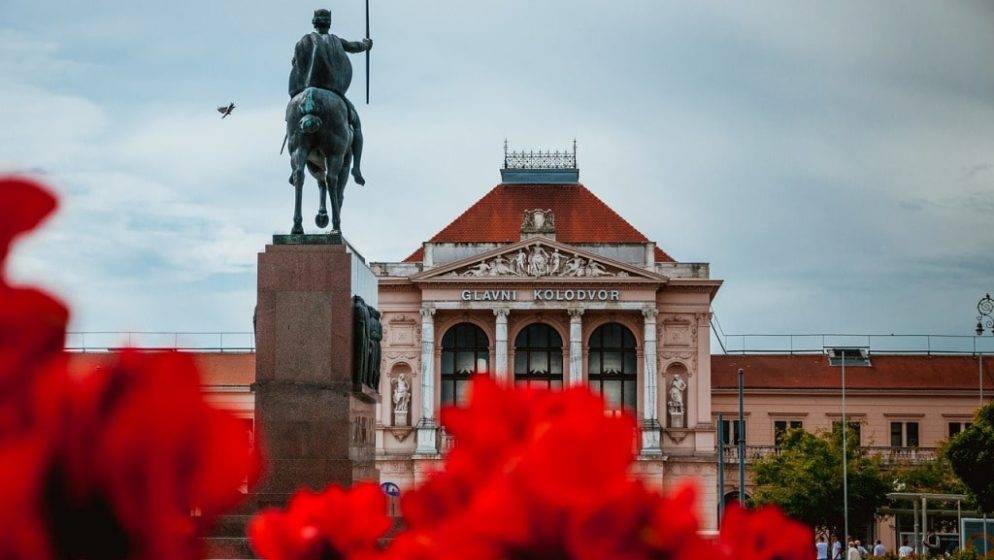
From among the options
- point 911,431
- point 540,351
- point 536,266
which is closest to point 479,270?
point 536,266

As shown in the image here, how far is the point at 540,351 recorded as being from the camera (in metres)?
70.6

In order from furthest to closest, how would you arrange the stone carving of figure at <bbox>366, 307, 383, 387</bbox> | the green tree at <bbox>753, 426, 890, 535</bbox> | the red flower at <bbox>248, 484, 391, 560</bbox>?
the green tree at <bbox>753, 426, 890, 535</bbox>
the stone carving of figure at <bbox>366, 307, 383, 387</bbox>
the red flower at <bbox>248, 484, 391, 560</bbox>

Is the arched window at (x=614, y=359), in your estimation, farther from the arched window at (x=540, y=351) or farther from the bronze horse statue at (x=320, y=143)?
the bronze horse statue at (x=320, y=143)

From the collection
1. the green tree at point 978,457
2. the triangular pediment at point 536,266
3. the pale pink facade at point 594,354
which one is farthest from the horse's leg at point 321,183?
the triangular pediment at point 536,266

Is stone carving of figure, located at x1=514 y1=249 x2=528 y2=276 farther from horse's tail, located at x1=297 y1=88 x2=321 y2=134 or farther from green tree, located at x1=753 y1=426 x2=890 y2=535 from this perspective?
horse's tail, located at x1=297 y1=88 x2=321 y2=134

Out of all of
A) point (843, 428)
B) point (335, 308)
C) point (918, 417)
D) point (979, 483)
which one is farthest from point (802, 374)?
point (335, 308)

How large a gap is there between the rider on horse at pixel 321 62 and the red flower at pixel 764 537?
12.8 meters

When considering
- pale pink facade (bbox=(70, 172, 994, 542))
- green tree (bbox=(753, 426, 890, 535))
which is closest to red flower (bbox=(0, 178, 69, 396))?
green tree (bbox=(753, 426, 890, 535))

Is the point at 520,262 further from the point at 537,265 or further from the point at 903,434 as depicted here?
the point at 903,434

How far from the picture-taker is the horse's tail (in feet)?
46.1

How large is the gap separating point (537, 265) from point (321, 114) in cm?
5478

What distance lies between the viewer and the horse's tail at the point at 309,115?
46.1 ft

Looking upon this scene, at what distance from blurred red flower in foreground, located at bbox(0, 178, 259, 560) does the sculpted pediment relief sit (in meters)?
67.3

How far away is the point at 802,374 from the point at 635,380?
397 inches
